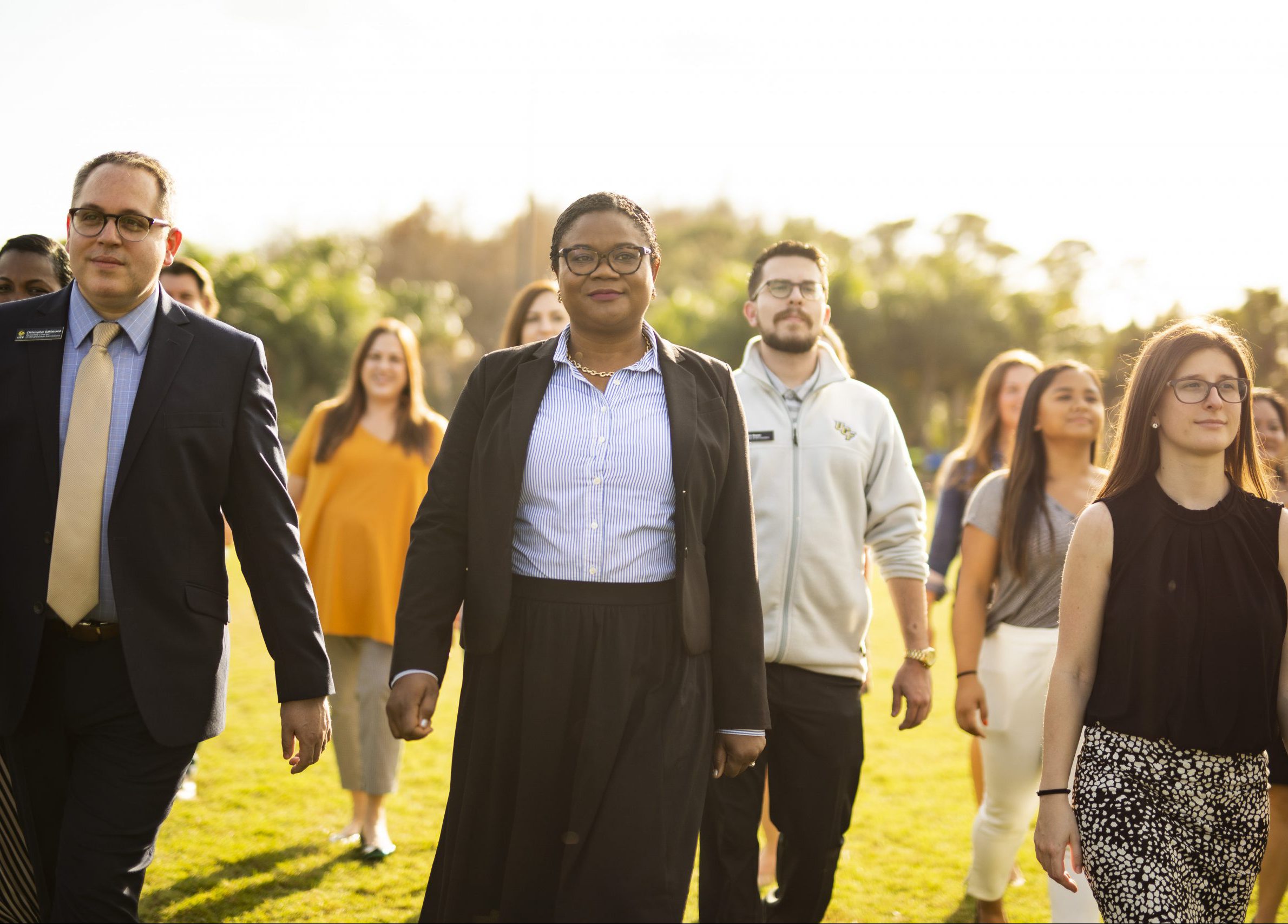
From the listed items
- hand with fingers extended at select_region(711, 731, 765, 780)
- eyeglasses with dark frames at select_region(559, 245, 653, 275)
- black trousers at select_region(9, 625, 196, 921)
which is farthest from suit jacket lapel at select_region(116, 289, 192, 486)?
hand with fingers extended at select_region(711, 731, 765, 780)

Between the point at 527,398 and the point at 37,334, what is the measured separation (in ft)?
4.65

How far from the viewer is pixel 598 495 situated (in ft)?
11.6

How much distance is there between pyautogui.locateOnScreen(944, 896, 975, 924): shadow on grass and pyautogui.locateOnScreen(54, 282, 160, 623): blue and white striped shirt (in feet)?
13.5

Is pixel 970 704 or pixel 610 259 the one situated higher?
pixel 610 259

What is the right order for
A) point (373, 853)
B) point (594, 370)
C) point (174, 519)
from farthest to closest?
point (373, 853) < point (594, 370) < point (174, 519)

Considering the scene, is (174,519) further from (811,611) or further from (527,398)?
(811,611)

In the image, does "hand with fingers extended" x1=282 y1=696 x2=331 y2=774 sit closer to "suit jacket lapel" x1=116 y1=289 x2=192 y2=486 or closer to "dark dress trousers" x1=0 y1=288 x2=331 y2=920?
"dark dress trousers" x1=0 y1=288 x2=331 y2=920

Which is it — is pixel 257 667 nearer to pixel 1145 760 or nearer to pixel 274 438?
pixel 274 438

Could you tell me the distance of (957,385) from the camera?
5072cm

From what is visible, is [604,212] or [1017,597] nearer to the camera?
[604,212]

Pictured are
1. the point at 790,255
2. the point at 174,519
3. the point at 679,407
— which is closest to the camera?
the point at 174,519

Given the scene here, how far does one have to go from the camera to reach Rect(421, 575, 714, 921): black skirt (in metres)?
3.39

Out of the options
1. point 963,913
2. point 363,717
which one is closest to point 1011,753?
point 963,913

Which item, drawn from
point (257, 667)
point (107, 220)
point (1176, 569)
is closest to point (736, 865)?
point (1176, 569)
